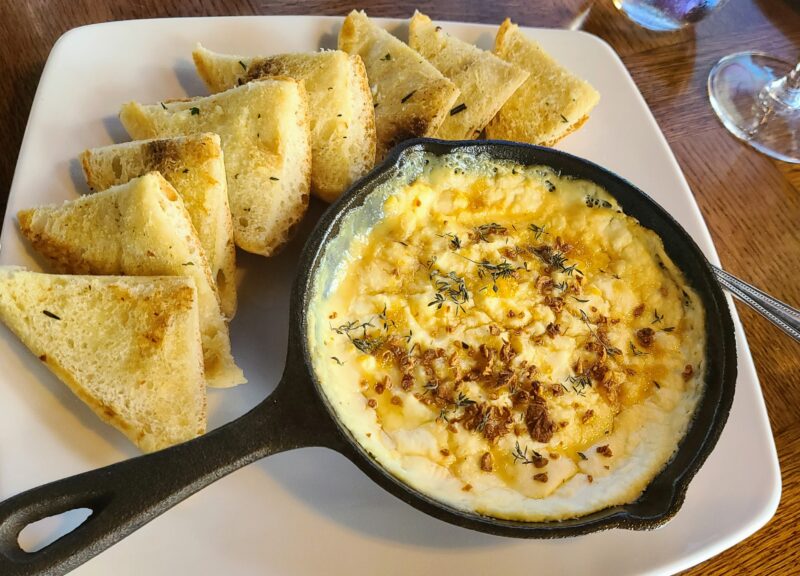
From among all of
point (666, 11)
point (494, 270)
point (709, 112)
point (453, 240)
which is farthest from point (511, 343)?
point (666, 11)

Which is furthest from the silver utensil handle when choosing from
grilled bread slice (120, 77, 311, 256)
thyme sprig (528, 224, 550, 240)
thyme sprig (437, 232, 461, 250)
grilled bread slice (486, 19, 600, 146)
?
grilled bread slice (120, 77, 311, 256)

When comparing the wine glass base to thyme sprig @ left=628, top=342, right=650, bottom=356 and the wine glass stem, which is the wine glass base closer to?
the wine glass stem

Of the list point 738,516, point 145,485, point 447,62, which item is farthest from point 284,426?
point 447,62

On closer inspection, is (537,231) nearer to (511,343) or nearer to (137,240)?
(511,343)

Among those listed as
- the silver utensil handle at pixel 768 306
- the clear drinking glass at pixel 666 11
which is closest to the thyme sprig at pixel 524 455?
the silver utensil handle at pixel 768 306

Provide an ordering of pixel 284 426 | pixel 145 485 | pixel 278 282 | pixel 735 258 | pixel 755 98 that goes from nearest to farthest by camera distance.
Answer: pixel 145 485 → pixel 284 426 → pixel 278 282 → pixel 735 258 → pixel 755 98

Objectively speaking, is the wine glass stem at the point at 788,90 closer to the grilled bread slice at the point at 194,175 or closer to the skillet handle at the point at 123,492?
the grilled bread slice at the point at 194,175

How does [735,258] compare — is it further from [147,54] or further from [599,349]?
[147,54]
